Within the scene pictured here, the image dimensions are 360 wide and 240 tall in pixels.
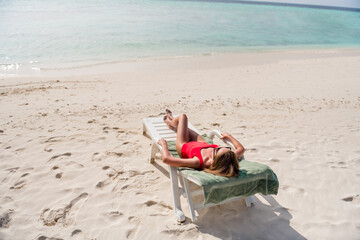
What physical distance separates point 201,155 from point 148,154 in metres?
1.38

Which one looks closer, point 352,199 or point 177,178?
point 177,178

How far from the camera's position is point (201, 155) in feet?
10.0

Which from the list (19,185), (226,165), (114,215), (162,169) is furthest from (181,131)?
(19,185)

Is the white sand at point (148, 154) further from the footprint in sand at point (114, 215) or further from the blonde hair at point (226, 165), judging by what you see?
the blonde hair at point (226, 165)

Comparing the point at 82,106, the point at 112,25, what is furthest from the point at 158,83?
the point at 112,25

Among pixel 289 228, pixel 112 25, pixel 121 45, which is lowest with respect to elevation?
pixel 289 228

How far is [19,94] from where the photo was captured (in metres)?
6.88

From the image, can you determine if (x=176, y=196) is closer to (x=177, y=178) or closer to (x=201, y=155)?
(x=177, y=178)

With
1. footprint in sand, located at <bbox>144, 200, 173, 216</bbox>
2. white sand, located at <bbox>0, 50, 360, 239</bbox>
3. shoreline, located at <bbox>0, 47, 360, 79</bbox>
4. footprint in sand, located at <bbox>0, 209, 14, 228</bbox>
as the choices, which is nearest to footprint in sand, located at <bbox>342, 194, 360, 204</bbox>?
white sand, located at <bbox>0, 50, 360, 239</bbox>

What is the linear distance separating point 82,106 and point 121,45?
9393 mm

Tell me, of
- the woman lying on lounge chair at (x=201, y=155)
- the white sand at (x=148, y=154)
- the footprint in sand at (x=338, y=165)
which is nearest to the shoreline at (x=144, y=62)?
the white sand at (x=148, y=154)

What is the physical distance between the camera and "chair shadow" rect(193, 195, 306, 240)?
269 cm

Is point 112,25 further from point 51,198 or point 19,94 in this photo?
point 51,198

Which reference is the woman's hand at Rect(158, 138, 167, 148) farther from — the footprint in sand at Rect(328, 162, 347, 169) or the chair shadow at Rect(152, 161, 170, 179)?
the footprint in sand at Rect(328, 162, 347, 169)
